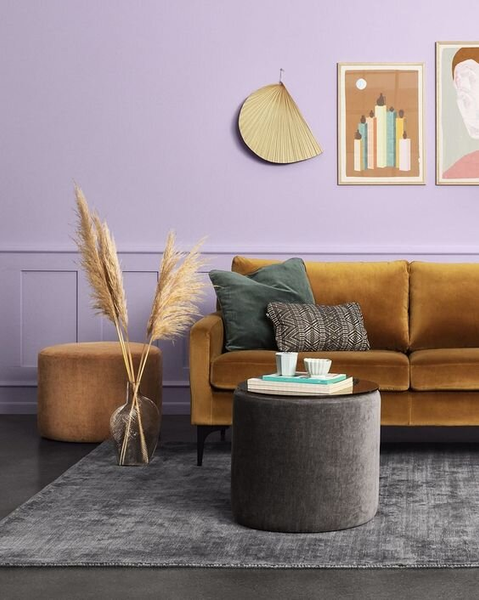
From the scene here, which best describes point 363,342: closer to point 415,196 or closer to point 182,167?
point 415,196

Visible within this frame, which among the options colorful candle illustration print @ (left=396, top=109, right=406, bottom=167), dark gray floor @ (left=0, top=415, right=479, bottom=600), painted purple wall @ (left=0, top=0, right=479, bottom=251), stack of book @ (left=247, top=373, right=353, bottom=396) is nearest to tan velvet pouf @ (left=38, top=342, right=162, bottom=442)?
painted purple wall @ (left=0, top=0, right=479, bottom=251)

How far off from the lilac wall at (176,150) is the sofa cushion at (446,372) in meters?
1.37

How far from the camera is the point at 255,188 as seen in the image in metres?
4.89

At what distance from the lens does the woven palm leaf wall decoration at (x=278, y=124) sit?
190 inches

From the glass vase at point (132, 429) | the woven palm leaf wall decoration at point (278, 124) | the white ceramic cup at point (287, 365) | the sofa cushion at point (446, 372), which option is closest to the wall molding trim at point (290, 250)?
the woven palm leaf wall decoration at point (278, 124)

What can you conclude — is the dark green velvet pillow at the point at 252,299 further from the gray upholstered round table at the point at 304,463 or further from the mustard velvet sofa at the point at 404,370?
the gray upholstered round table at the point at 304,463

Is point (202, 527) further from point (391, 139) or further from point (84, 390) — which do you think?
point (391, 139)

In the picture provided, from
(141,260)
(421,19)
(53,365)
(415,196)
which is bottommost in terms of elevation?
(53,365)

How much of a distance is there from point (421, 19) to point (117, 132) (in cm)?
179

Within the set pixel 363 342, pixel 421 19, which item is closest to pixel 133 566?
pixel 363 342

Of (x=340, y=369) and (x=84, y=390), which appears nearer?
(x=340, y=369)

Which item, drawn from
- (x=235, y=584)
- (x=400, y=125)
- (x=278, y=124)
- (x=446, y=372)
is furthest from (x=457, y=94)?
(x=235, y=584)

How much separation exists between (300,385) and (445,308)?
5.50 ft

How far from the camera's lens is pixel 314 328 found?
3.81 m
